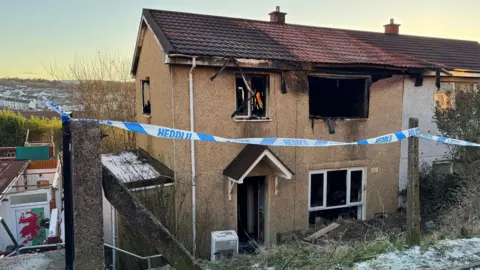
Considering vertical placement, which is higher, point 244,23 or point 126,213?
point 244,23

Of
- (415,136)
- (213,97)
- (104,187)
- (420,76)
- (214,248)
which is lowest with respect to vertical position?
(214,248)

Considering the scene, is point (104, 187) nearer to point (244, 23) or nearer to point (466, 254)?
point (466, 254)

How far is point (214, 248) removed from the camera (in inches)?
357

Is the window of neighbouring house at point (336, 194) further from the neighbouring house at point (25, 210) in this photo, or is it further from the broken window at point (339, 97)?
the neighbouring house at point (25, 210)

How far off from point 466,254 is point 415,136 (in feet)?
5.48

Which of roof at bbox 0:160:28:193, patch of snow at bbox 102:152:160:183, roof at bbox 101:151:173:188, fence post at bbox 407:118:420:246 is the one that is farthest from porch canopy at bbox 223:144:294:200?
roof at bbox 0:160:28:193

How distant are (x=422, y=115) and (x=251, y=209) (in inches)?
A: 272

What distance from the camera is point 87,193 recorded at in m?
2.89

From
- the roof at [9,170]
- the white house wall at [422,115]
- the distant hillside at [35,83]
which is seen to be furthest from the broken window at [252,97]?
the distant hillside at [35,83]

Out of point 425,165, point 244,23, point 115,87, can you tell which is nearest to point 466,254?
point 425,165

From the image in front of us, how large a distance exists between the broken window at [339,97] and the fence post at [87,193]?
29.4 feet

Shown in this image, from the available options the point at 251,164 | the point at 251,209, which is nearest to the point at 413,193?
the point at 251,164

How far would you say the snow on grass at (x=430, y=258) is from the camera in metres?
4.36

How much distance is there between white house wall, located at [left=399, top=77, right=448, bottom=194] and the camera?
40.5ft
